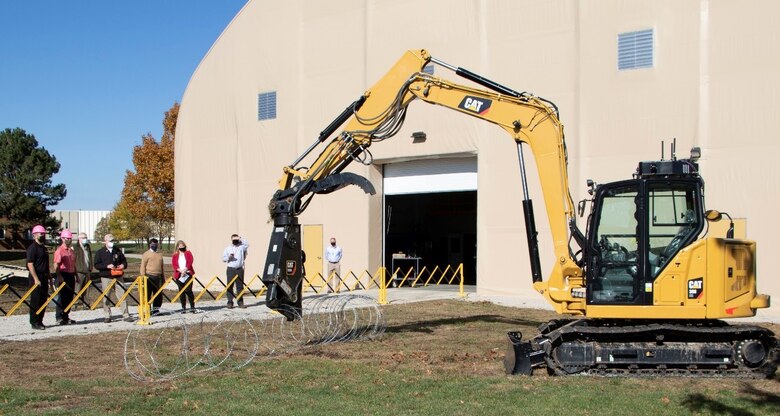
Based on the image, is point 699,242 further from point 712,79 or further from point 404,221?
point 404,221

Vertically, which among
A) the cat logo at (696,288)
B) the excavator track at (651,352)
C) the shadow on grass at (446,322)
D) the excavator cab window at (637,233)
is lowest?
the shadow on grass at (446,322)

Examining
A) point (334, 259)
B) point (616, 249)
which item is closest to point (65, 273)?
point (334, 259)

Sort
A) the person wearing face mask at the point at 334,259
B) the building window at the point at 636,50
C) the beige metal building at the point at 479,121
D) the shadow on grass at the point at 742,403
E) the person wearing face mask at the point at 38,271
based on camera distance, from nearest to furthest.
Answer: the shadow on grass at the point at 742,403, the person wearing face mask at the point at 38,271, the beige metal building at the point at 479,121, the building window at the point at 636,50, the person wearing face mask at the point at 334,259

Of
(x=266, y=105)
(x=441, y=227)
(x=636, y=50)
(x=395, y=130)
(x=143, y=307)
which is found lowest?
(x=143, y=307)

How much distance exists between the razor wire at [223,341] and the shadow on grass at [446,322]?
443mm

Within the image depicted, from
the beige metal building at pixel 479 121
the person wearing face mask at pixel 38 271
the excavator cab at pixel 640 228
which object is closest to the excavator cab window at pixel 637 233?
the excavator cab at pixel 640 228

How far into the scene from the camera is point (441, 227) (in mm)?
37406

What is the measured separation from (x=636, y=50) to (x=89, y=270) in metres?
15.8

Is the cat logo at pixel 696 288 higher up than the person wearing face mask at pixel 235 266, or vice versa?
the cat logo at pixel 696 288

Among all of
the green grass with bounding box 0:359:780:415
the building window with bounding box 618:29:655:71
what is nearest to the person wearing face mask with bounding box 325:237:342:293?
the building window with bounding box 618:29:655:71

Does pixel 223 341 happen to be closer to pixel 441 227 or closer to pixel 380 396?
pixel 380 396

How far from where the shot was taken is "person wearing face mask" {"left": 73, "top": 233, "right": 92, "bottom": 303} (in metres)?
18.1

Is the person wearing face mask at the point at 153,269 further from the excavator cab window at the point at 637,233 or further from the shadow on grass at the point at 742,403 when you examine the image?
the shadow on grass at the point at 742,403

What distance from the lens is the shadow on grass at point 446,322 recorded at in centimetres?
1616
